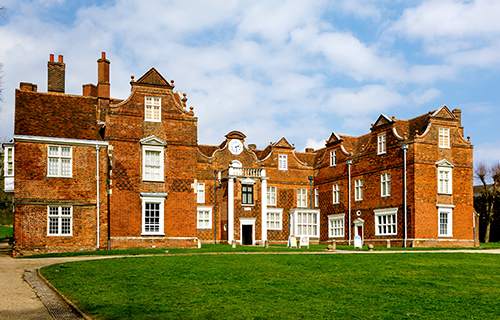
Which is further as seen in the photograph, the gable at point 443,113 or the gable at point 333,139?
the gable at point 333,139

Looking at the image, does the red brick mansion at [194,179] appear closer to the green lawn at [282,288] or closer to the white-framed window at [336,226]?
the white-framed window at [336,226]

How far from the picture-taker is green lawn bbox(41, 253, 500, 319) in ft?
33.5

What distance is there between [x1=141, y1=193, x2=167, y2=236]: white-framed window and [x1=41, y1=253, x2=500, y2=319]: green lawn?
44.9 feet

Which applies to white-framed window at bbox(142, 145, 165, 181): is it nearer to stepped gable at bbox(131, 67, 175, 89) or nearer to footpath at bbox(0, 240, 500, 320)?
stepped gable at bbox(131, 67, 175, 89)

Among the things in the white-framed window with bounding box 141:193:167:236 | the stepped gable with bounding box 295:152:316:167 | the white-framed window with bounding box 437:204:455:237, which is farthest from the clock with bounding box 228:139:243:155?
the white-framed window with bounding box 437:204:455:237

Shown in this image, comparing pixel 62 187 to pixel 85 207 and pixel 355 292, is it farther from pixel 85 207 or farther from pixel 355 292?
pixel 355 292

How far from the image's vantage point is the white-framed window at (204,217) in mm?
45062

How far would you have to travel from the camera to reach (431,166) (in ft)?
125

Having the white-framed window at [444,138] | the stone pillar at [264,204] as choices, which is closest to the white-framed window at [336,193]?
the stone pillar at [264,204]

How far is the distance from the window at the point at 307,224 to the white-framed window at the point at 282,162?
4.70 metres

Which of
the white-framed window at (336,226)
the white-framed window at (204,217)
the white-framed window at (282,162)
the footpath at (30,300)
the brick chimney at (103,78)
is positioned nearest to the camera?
the footpath at (30,300)

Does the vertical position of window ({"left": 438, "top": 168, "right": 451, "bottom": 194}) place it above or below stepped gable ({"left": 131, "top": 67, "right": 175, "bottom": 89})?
below

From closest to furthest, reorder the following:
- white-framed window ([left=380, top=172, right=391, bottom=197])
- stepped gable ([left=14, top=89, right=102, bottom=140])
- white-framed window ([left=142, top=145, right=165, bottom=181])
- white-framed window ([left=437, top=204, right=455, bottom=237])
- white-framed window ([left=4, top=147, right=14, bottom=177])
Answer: white-framed window ([left=4, top=147, right=14, bottom=177]) → stepped gable ([left=14, top=89, right=102, bottom=140]) → white-framed window ([left=142, top=145, right=165, bottom=181]) → white-framed window ([left=437, top=204, right=455, bottom=237]) → white-framed window ([left=380, top=172, right=391, bottom=197])

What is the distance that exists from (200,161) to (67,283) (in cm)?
3164
